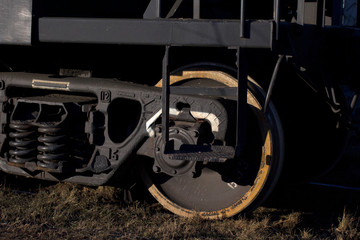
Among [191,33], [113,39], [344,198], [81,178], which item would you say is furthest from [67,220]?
[344,198]

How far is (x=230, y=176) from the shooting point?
175 inches

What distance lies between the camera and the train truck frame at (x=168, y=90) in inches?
160

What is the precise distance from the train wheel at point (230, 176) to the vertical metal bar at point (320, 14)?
2.56ft

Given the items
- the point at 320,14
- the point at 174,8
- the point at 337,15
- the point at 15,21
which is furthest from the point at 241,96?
the point at 15,21

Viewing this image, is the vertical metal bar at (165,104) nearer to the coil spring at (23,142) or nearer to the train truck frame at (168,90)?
the train truck frame at (168,90)

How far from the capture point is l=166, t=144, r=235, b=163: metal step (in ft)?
12.8

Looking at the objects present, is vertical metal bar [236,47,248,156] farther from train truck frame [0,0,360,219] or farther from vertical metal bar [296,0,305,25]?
vertical metal bar [296,0,305,25]

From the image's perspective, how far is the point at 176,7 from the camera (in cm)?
435

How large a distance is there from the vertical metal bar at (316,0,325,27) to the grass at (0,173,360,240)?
1.56 m

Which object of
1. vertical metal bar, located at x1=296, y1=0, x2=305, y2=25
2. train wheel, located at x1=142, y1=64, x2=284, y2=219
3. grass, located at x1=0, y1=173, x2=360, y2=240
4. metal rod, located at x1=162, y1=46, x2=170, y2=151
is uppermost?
vertical metal bar, located at x1=296, y1=0, x2=305, y2=25

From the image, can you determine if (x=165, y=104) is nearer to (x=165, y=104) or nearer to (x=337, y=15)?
(x=165, y=104)

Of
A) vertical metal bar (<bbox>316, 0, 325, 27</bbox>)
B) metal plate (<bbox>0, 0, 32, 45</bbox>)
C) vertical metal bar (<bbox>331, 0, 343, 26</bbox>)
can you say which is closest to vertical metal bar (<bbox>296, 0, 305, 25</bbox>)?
vertical metal bar (<bbox>316, 0, 325, 27</bbox>)

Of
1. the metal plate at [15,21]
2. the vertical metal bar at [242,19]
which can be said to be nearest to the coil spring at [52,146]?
the metal plate at [15,21]

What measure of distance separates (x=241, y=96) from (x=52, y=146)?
165 cm
